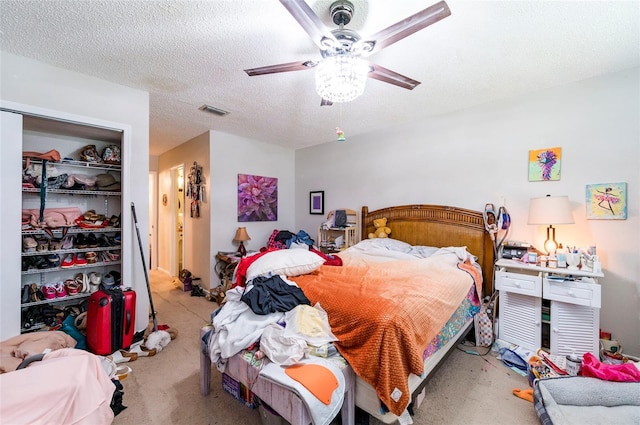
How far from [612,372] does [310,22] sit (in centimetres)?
282

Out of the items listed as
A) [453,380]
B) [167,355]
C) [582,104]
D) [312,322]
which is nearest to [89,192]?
[167,355]

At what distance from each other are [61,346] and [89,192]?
1338 millimetres

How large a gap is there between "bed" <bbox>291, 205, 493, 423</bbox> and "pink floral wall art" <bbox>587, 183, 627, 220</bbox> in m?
0.89

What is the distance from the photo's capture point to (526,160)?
2.77m

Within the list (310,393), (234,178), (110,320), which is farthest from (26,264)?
(310,393)

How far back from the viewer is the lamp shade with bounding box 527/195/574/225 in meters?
2.29

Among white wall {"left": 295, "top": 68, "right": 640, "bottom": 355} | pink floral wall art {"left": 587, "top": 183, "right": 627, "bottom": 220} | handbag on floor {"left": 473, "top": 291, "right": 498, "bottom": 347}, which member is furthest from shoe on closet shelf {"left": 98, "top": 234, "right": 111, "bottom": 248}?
pink floral wall art {"left": 587, "top": 183, "right": 627, "bottom": 220}

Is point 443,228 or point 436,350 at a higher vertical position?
point 443,228

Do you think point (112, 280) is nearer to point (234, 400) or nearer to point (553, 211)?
point (234, 400)

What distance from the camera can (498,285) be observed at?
8.29 ft

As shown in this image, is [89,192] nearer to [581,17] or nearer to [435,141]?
[435,141]

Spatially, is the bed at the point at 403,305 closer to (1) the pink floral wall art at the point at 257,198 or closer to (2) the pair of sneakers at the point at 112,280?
(2) the pair of sneakers at the point at 112,280

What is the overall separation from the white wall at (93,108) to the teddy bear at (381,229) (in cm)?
284

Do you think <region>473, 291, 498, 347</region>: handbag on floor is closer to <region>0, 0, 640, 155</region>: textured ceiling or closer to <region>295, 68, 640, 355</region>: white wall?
<region>295, 68, 640, 355</region>: white wall
